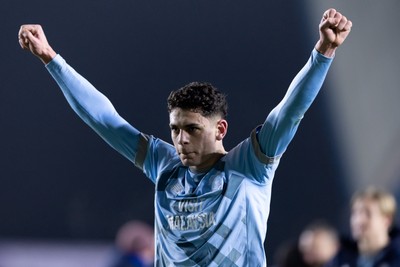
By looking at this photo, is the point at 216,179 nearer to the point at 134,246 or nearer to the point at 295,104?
the point at 295,104

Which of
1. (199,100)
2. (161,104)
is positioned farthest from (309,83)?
(161,104)

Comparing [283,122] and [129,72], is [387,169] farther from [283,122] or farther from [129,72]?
[283,122]

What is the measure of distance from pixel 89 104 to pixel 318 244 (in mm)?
1070

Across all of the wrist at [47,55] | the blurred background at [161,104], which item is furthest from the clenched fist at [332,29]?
the blurred background at [161,104]

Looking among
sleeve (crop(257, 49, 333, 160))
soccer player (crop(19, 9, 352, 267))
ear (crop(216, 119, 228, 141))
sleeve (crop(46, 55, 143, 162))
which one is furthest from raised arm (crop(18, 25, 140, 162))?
sleeve (crop(257, 49, 333, 160))

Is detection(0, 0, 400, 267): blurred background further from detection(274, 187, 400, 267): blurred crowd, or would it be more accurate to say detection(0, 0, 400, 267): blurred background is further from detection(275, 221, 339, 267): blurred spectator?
detection(274, 187, 400, 267): blurred crowd

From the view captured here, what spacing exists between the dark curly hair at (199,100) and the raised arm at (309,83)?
211 millimetres

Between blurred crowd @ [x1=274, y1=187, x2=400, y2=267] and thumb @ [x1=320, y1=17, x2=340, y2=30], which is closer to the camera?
thumb @ [x1=320, y1=17, x2=340, y2=30]

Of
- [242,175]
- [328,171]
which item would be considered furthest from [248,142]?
[328,171]

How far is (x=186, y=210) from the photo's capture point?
2199 millimetres

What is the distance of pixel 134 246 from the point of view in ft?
10.5

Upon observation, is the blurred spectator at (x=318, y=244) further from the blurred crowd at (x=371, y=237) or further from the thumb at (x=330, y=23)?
the thumb at (x=330, y=23)

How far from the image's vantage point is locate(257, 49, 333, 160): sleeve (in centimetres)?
201

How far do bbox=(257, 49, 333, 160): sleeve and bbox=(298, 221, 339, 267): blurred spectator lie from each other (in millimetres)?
711
